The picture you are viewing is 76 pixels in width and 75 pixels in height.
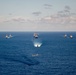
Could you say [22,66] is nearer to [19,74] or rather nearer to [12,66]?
[12,66]

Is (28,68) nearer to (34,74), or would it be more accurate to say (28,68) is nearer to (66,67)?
(34,74)

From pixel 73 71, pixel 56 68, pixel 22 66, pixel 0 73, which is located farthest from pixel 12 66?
pixel 73 71

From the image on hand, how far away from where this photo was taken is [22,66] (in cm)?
12900

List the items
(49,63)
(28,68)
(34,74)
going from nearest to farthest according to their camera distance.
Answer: (34,74), (28,68), (49,63)

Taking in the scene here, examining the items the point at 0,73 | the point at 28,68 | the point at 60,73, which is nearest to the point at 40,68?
the point at 28,68

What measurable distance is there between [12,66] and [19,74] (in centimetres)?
2019

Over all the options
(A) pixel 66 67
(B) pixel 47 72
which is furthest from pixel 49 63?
(B) pixel 47 72

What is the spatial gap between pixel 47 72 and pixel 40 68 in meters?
8.81

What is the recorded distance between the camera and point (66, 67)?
12794cm

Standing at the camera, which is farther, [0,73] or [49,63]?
[49,63]

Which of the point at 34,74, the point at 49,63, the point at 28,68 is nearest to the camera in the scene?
the point at 34,74

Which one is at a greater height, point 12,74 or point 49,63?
point 12,74

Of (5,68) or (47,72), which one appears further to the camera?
(5,68)

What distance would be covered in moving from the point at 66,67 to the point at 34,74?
25.4 metres
